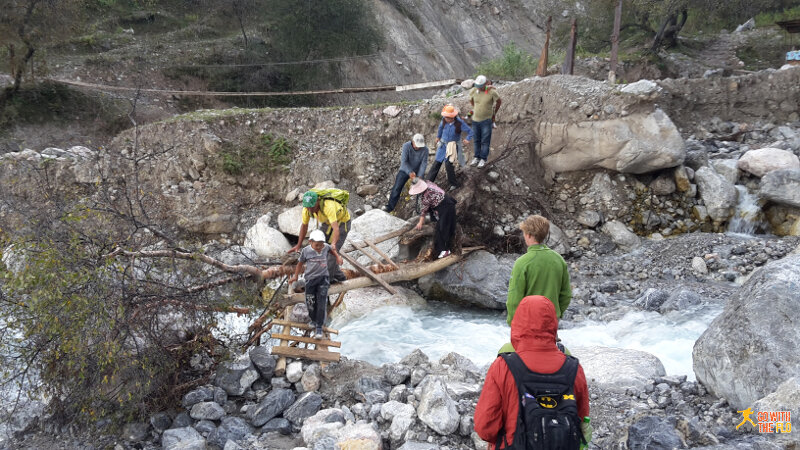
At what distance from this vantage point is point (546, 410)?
237 centimetres

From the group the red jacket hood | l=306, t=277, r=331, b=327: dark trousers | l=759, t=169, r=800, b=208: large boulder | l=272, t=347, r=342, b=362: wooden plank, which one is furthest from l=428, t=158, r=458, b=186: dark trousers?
the red jacket hood

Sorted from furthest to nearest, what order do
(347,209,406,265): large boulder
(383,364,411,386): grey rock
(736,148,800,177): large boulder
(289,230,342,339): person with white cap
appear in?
1. (736,148,800,177): large boulder
2. (347,209,406,265): large boulder
3. (289,230,342,339): person with white cap
4. (383,364,411,386): grey rock

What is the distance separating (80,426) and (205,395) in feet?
3.61

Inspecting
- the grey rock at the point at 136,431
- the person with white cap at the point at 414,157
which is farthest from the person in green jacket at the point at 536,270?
the person with white cap at the point at 414,157

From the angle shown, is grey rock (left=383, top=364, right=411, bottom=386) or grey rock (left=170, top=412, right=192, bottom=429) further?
grey rock (left=383, top=364, right=411, bottom=386)

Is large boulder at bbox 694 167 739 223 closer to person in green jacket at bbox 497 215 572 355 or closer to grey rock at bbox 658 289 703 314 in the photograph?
grey rock at bbox 658 289 703 314

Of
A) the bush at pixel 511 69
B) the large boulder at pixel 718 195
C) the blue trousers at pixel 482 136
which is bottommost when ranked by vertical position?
the large boulder at pixel 718 195

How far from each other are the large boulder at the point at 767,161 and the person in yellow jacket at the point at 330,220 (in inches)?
314

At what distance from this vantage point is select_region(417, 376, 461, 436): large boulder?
422cm

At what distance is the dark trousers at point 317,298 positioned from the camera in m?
5.49

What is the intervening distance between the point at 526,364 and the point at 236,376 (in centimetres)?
375

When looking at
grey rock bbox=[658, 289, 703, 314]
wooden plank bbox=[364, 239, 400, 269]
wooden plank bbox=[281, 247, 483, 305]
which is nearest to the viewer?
wooden plank bbox=[281, 247, 483, 305]

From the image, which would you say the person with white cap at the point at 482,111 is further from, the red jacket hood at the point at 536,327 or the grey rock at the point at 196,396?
the red jacket hood at the point at 536,327

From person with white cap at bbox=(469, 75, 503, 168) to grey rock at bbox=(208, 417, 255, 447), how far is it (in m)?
6.22
